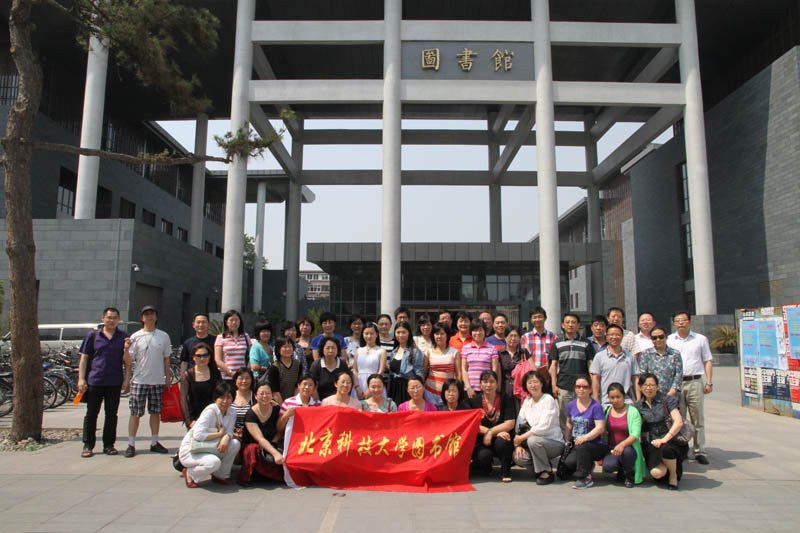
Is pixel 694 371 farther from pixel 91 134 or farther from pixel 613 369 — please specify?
pixel 91 134

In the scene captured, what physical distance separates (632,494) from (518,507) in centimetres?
125

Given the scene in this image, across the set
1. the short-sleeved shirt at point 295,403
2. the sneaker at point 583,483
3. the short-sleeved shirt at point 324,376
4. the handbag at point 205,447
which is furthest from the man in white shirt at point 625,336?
the handbag at point 205,447

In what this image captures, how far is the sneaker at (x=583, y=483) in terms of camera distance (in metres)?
5.11

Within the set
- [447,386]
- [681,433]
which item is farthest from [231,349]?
[681,433]

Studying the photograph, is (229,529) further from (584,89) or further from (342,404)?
(584,89)

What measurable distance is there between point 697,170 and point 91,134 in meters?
22.3

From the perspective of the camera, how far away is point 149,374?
653 centimetres

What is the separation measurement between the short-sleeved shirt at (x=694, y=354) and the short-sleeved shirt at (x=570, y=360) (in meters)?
1.29

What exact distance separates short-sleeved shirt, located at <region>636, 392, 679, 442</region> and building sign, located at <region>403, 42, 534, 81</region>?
52.6ft

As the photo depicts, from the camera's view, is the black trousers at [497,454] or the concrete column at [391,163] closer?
the black trousers at [497,454]

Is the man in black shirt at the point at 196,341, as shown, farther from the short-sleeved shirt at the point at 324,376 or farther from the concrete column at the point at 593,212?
the concrete column at the point at 593,212

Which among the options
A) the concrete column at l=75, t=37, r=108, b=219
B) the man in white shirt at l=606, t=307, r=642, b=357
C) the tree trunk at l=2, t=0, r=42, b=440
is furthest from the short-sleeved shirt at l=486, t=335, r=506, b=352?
the concrete column at l=75, t=37, r=108, b=219

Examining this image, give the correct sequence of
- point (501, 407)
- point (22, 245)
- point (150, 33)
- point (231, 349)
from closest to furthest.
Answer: point (501, 407), point (231, 349), point (22, 245), point (150, 33)

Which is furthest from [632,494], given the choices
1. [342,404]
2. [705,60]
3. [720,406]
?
[705,60]
